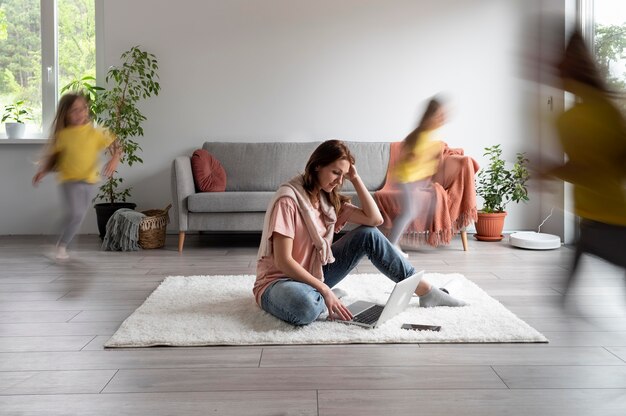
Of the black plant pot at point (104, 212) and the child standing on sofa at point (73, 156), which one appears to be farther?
the black plant pot at point (104, 212)

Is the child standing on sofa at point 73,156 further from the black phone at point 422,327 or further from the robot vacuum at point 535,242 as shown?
the robot vacuum at point 535,242

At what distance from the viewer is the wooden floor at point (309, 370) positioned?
6.48ft

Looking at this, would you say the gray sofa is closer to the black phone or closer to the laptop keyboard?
the laptop keyboard

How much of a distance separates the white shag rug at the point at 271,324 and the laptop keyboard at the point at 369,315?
6 centimetres

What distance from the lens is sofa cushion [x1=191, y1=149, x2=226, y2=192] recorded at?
5359 millimetres

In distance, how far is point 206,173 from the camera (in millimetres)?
5383

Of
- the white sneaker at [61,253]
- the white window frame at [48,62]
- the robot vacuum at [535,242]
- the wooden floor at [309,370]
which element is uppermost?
the white window frame at [48,62]

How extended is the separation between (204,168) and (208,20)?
4.93 ft

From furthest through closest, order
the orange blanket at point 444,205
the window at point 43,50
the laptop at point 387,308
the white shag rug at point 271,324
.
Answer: the window at point 43,50, the orange blanket at point 444,205, the laptop at point 387,308, the white shag rug at point 271,324

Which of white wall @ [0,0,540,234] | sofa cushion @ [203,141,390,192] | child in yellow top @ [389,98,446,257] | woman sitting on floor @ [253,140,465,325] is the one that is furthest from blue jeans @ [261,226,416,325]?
white wall @ [0,0,540,234]

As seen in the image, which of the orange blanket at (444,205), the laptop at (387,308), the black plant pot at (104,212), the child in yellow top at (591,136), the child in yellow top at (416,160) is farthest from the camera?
the black plant pot at (104,212)

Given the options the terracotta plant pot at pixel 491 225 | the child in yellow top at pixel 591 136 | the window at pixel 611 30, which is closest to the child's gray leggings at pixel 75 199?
the terracotta plant pot at pixel 491 225

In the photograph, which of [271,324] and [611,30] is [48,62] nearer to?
[271,324]

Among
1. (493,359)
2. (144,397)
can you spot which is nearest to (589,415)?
(493,359)
